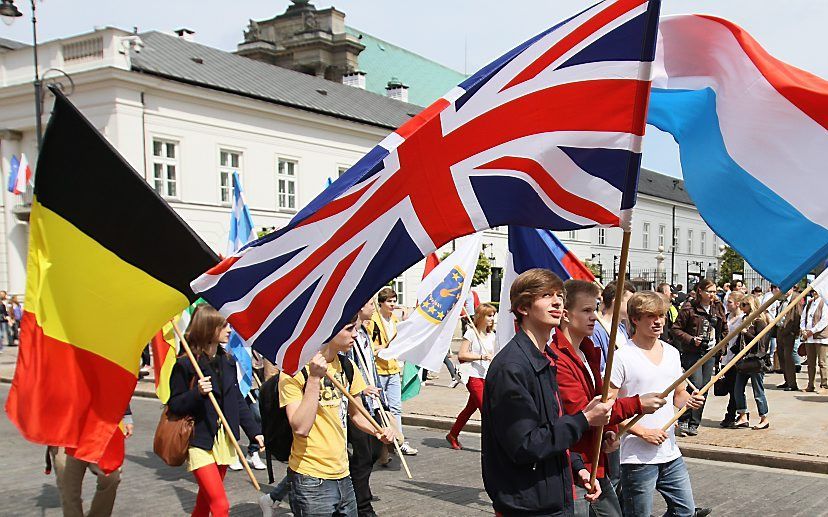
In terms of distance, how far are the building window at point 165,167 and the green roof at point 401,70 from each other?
38504 mm

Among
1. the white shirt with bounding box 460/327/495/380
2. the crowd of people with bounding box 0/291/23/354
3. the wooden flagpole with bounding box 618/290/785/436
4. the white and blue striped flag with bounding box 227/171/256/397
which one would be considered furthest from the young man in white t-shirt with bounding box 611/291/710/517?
the crowd of people with bounding box 0/291/23/354

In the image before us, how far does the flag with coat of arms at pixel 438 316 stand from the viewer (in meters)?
10.1

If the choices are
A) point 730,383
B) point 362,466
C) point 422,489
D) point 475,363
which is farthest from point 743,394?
point 362,466

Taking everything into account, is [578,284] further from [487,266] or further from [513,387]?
[487,266]

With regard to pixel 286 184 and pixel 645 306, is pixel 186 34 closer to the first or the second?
pixel 286 184

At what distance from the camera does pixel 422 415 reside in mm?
12242

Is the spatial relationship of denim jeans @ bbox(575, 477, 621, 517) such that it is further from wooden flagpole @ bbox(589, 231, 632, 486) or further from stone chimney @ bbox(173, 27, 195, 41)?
stone chimney @ bbox(173, 27, 195, 41)

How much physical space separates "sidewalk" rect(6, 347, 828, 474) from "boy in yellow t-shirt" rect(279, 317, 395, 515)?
5.78m

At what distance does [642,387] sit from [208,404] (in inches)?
112

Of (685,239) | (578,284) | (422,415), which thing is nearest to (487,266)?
(422,415)

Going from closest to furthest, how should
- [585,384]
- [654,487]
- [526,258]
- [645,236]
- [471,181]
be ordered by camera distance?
[471,181] < [585,384] < [654,487] < [526,258] < [645,236]

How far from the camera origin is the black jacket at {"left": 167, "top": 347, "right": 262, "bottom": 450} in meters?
5.79

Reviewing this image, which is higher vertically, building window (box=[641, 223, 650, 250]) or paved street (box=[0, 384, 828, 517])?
building window (box=[641, 223, 650, 250])

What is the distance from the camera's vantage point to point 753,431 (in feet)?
34.1
